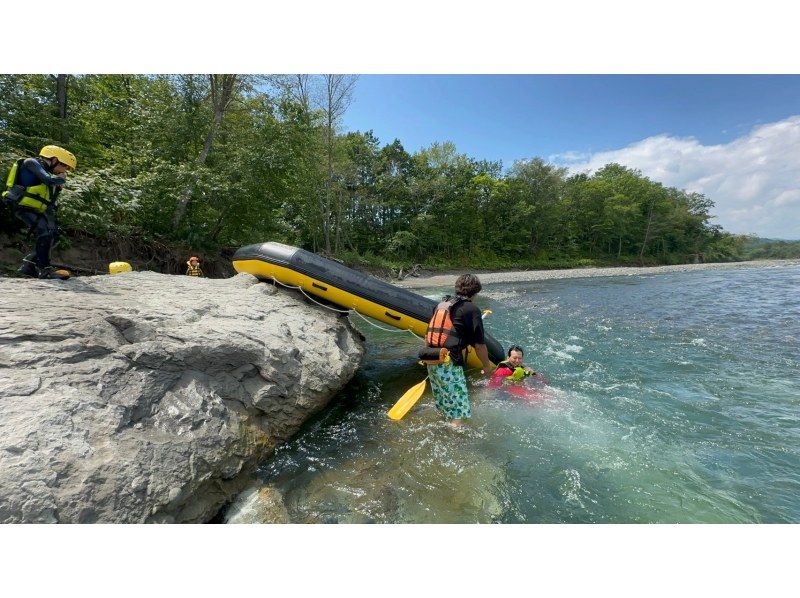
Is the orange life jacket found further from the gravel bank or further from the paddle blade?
the gravel bank

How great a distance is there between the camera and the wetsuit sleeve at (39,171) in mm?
3557

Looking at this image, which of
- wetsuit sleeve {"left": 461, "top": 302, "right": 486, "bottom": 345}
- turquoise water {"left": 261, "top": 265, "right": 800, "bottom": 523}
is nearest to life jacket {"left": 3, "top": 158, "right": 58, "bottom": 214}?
turquoise water {"left": 261, "top": 265, "right": 800, "bottom": 523}

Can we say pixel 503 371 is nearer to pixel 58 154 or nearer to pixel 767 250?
A: pixel 58 154

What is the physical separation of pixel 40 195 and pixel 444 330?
15.8 ft

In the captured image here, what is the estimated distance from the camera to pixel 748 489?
8.75 feet

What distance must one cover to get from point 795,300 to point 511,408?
552 inches

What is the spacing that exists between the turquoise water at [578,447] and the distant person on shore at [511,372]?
0.25 metres

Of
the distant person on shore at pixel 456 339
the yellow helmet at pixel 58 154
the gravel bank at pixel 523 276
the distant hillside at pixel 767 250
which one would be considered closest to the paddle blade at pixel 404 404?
the distant person on shore at pixel 456 339

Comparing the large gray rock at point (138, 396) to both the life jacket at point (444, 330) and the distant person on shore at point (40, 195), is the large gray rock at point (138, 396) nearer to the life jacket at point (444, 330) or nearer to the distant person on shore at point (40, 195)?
the distant person on shore at point (40, 195)

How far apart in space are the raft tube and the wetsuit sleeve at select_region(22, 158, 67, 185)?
7.48 ft

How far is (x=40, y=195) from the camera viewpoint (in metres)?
3.68

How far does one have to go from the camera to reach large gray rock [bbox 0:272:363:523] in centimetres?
180

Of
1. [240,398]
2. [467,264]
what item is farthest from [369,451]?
[467,264]

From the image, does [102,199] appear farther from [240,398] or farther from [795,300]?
[795,300]
